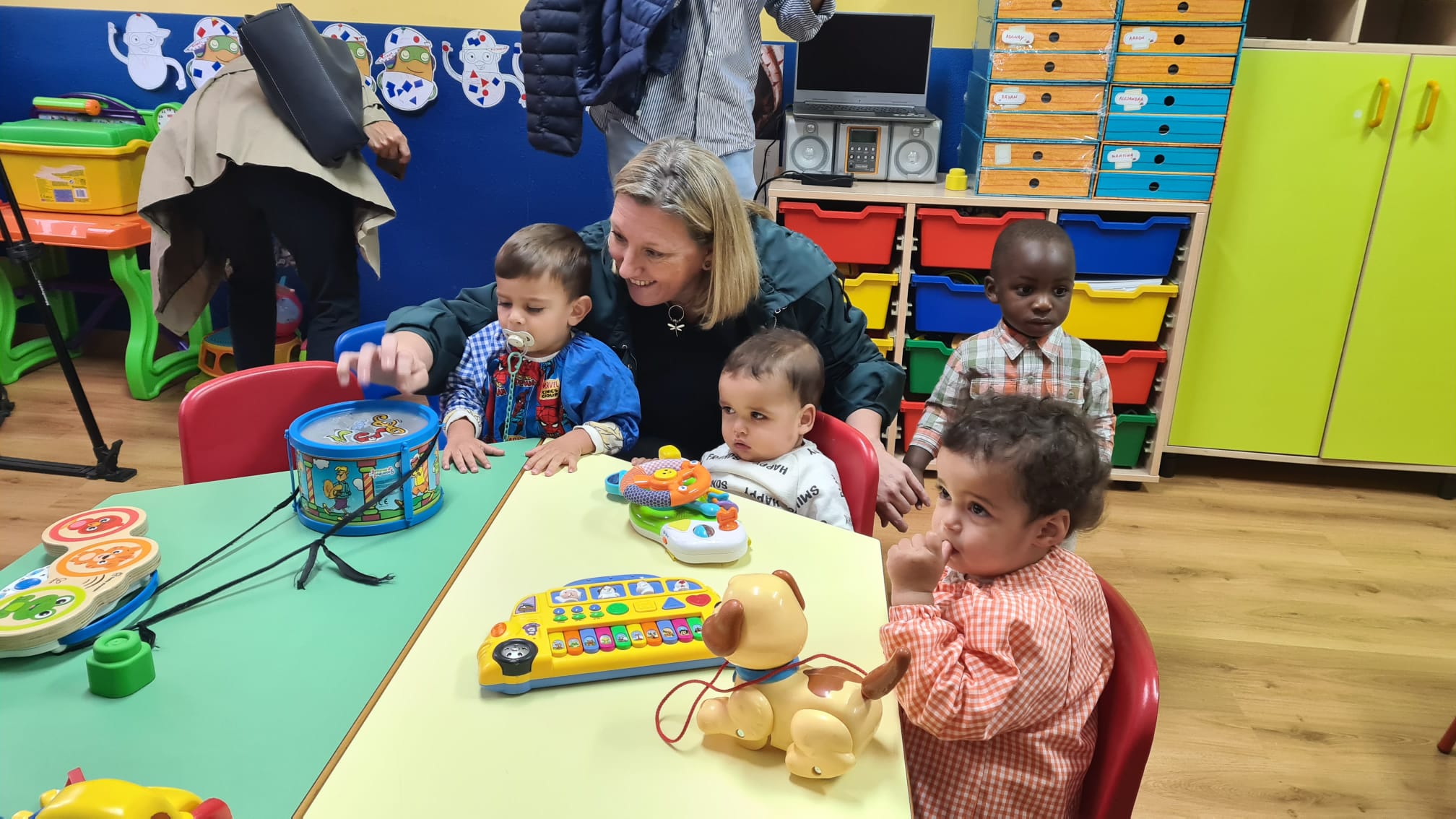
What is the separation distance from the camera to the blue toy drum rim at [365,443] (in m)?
1.06

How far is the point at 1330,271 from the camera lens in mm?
2771

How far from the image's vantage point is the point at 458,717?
811 mm

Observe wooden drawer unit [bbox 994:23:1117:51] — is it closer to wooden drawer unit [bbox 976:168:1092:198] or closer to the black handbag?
wooden drawer unit [bbox 976:168:1092:198]

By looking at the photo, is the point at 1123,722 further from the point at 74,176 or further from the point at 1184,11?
the point at 74,176

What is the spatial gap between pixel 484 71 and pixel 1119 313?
219cm

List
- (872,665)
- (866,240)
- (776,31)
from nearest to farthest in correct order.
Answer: (872,665)
(866,240)
(776,31)

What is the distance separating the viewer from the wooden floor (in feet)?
5.80

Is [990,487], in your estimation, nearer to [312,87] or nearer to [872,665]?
[872,665]

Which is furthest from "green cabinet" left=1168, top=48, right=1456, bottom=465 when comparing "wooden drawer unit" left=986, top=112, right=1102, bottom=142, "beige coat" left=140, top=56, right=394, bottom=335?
"beige coat" left=140, top=56, right=394, bottom=335

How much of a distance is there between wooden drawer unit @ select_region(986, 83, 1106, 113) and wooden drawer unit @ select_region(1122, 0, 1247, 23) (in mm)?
Answer: 200

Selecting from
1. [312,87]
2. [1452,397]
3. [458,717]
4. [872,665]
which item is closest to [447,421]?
[458,717]

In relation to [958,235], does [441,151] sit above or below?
above

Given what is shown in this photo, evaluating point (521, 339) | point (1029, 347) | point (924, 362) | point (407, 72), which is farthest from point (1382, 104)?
point (407, 72)

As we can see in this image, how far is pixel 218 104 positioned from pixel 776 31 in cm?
166
